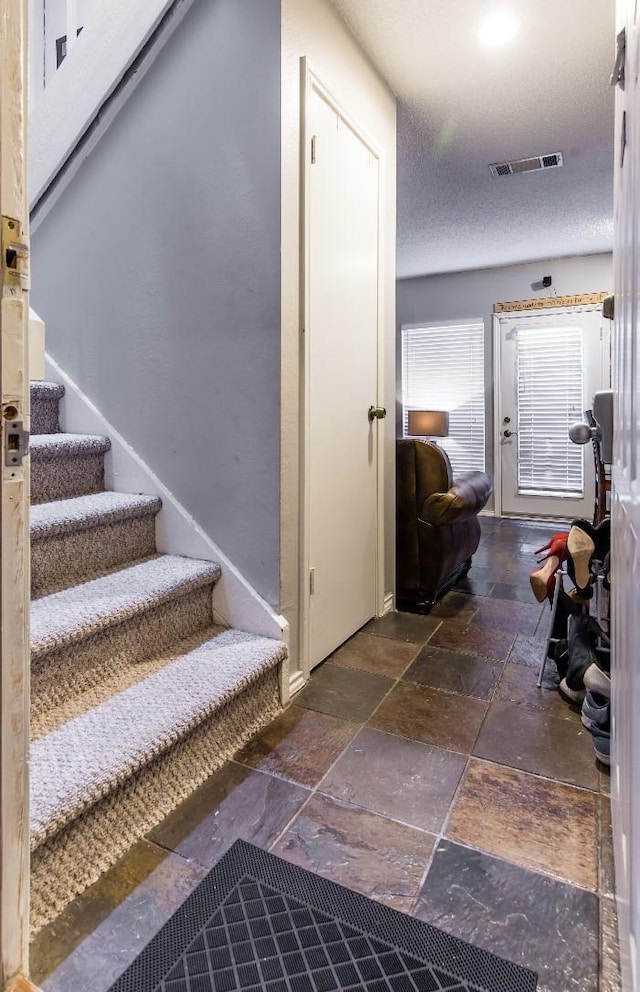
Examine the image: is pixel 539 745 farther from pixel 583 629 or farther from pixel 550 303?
pixel 550 303

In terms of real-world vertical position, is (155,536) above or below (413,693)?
above

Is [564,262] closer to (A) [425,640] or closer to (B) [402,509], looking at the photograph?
(B) [402,509]

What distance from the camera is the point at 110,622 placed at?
1614 mm

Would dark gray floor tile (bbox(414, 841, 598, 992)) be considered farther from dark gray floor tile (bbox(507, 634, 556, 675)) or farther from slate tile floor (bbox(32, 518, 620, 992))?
dark gray floor tile (bbox(507, 634, 556, 675))

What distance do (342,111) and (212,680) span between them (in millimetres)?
2211

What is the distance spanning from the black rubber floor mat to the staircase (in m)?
0.26

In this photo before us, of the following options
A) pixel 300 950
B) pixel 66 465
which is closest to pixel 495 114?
pixel 66 465

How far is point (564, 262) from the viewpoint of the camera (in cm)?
590

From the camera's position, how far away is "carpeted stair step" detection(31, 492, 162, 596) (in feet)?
5.84

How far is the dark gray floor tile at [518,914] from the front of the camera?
1.06 meters

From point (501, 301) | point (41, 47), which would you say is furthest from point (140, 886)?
point (501, 301)

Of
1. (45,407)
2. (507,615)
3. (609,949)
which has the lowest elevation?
(609,949)

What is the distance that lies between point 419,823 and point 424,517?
1820mm

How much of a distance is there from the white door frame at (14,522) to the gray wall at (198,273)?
110 centimetres
